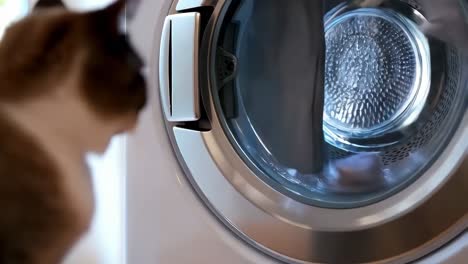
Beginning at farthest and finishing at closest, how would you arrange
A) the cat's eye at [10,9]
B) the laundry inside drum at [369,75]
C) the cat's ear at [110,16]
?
the cat's eye at [10,9], the laundry inside drum at [369,75], the cat's ear at [110,16]

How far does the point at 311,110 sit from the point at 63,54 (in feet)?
1.03

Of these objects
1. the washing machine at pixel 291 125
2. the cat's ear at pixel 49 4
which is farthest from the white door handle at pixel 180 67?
the cat's ear at pixel 49 4

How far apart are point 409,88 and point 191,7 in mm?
305

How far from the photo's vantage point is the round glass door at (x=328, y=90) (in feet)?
2.66

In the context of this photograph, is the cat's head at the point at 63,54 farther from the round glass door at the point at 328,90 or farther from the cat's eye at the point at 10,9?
the cat's eye at the point at 10,9

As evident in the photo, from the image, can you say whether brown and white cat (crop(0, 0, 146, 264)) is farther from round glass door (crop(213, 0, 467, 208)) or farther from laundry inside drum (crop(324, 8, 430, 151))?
laundry inside drum (crop(324, 8, 430, 151))

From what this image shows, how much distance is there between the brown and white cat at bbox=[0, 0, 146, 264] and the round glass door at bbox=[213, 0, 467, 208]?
5.9 inches

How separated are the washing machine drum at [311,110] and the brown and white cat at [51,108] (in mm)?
97

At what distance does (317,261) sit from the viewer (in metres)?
0.76

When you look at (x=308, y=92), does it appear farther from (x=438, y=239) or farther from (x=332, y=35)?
(x=438, y=239)

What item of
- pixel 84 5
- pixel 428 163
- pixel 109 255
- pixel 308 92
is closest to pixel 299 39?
pixel 308 92

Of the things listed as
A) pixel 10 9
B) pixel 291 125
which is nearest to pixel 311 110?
pixel 291 125

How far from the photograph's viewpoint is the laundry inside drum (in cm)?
86

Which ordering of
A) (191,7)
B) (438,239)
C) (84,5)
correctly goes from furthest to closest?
(84,5), (191,7), (438,239)
